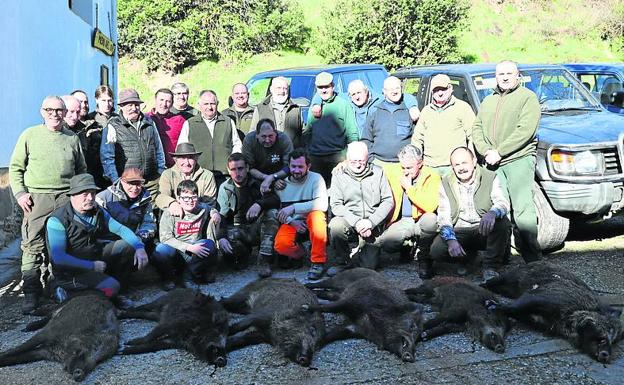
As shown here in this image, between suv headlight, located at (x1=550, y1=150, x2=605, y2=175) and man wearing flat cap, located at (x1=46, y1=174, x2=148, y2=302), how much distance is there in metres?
4.45

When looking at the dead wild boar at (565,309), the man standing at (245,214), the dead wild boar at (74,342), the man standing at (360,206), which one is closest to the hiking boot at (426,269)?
the man standing at (360,206)

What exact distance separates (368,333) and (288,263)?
2308mm

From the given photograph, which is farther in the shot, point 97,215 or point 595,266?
point 595,266

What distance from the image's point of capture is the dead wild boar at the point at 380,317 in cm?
509

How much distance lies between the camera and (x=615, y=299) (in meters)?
6.19

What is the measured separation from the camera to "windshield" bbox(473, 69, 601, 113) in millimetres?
8391

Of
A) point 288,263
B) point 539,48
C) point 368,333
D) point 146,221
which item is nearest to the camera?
point 368,333

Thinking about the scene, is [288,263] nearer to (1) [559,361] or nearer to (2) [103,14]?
(1) [559,361]

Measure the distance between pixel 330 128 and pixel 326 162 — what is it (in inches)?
17.0

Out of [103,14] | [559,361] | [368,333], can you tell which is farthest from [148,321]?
[103,14]

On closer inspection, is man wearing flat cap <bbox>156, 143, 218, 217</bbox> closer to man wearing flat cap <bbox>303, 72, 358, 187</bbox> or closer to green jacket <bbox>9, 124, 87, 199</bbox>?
green jacket <bbox>9, 124, 87, 199</bbox>

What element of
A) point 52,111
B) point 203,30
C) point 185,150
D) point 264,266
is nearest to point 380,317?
point 264,266

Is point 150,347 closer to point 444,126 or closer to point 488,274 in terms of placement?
point 488,274

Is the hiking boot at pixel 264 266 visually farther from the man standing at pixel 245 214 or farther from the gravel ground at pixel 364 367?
the gravel ground at pixel 364 367
